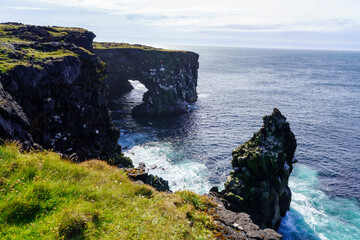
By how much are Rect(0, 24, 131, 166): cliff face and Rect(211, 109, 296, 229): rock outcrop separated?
14.8 metres

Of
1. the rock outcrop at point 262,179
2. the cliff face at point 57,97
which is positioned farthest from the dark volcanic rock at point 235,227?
the cliff face at point 57,97

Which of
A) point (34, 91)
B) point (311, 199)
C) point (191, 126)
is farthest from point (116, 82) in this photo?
point (311, 199)

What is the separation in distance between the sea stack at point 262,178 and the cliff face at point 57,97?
48.3 ft

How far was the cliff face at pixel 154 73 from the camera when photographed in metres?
76.8

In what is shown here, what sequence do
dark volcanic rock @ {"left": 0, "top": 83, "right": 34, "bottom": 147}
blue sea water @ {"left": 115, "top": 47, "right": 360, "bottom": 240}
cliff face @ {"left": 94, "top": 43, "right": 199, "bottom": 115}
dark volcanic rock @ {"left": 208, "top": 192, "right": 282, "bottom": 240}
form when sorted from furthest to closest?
cliff face @ {"left": 94, "top": 43, "right": 199, "bottom": 115} → blue sea water @ {"left": 115, "top": 47, "right": 360, "bottom": 240} → dark volcanic rock @ {"left": 0, "top": 83, "right": 34, "bottom": 147} → dark volcanic rock @ {"left": 208, "top": 192, "right": 282, "bottom": 240}

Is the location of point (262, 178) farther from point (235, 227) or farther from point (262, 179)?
point (235, 227)

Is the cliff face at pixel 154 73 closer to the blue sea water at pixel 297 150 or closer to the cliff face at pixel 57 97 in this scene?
the blue sea water at pixel 297 150

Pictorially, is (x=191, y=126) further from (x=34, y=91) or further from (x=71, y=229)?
(x=71, y=229)

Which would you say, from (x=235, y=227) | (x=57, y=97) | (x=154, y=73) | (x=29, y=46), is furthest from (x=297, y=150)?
(x=29, y=46)

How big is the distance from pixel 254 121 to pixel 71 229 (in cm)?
6448

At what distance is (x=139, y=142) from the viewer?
52812mm

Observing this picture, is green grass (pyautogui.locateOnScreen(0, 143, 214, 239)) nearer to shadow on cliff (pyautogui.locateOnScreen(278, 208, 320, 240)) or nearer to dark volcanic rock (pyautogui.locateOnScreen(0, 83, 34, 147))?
dark volcanic rock (pyautogui.locateOnScreen(0, 83, 34, 147))

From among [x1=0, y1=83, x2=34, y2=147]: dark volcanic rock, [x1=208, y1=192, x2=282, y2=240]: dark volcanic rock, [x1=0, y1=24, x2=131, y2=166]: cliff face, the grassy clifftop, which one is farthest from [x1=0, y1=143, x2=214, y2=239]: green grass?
the grassy clifftop

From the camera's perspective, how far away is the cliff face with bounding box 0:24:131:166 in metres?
21.8
